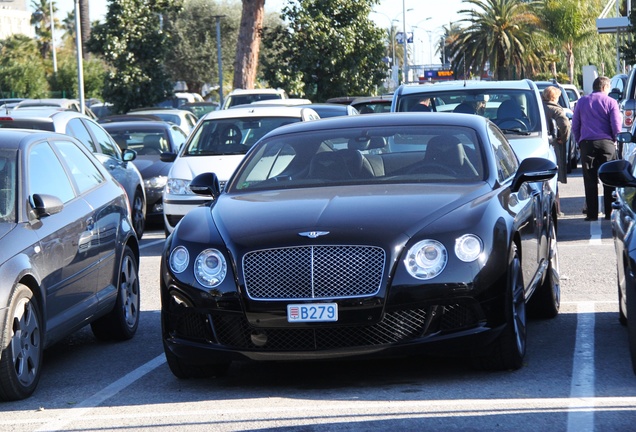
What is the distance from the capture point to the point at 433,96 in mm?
13875

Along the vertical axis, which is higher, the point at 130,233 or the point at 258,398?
the point at 130,233

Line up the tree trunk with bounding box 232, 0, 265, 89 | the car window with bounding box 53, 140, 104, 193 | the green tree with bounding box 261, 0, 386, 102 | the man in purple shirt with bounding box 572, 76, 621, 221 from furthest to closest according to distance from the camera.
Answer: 1. the green tree with bounding box 261, 0, 386, 102
2. the tree trunk with bounding box 232, 0, 265, 89
3. the man in purple shirt with bounding box 572, 76, 621, 221
4. the car window with bounding box 53, 140, 104, 193

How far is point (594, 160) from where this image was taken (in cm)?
1575

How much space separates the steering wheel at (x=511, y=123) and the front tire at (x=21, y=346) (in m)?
7.27

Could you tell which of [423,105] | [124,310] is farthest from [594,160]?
[124,310]

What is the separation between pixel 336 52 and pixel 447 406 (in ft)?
111

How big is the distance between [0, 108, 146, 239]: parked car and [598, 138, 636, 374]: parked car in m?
7.61

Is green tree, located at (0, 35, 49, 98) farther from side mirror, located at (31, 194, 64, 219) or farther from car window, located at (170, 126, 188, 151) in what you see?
side mirror, located at (31, 194, 64, 219)

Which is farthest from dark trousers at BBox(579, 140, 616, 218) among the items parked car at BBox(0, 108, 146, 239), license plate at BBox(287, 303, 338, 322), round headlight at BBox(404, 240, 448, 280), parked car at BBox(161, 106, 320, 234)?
license plate at BBox(287, 303, 338, 322)

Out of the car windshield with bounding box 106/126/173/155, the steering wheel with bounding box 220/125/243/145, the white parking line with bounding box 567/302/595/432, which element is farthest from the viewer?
the car windshield with bounding box 106/126/173/155

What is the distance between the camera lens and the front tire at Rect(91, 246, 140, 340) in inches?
342

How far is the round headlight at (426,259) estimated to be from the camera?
6.54m

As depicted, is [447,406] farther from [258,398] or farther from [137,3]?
[137,3]

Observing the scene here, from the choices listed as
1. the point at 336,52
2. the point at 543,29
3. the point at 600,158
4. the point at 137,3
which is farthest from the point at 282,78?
the point at 543,29
